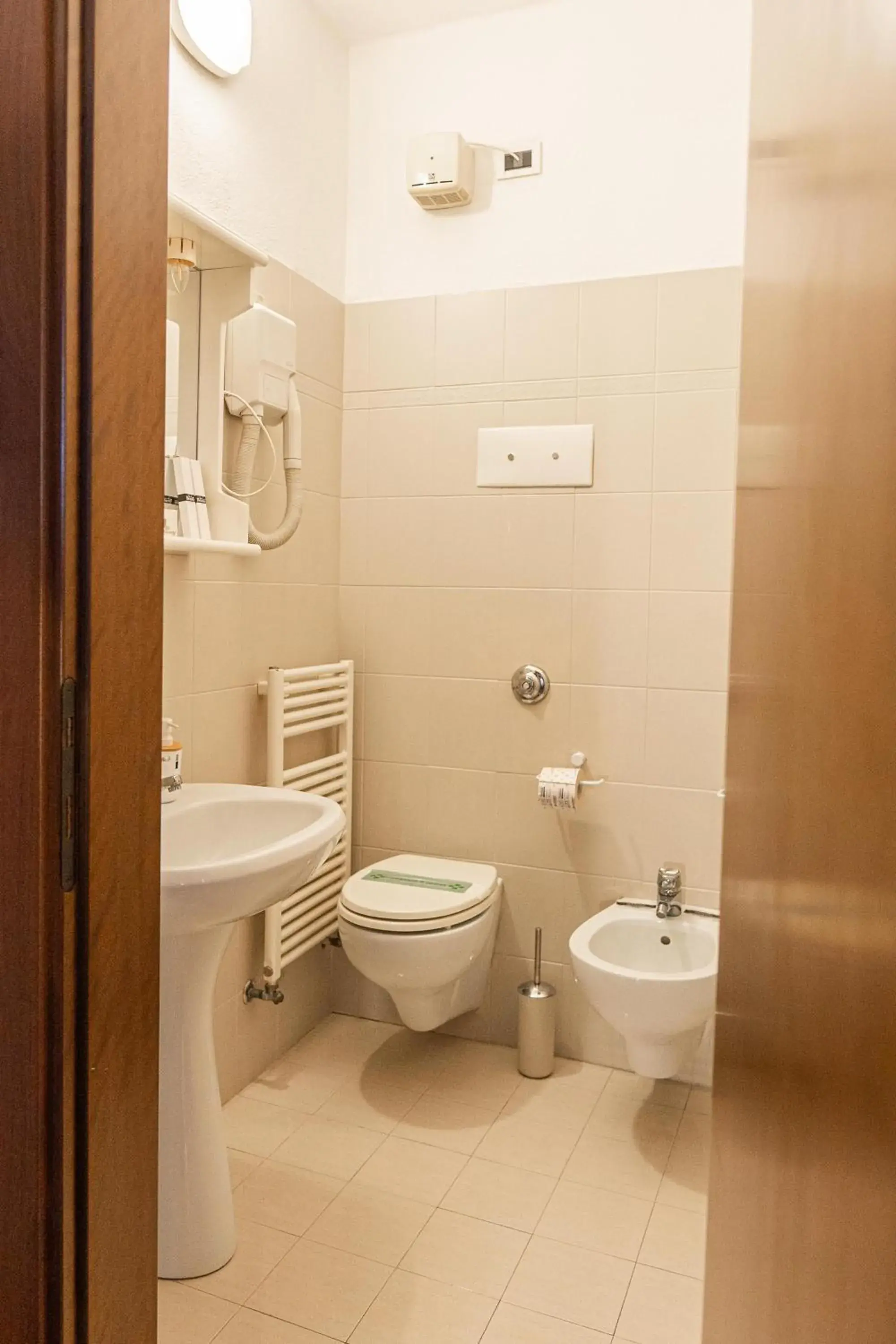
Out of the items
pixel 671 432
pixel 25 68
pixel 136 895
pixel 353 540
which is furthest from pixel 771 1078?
pixel 353 540

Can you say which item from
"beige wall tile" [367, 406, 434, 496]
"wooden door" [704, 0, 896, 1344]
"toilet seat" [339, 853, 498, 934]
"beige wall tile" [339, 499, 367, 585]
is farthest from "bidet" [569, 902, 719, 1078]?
"wooden door" [704, 0, 896, 1344]

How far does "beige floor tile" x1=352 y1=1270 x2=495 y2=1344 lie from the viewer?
4.89ft

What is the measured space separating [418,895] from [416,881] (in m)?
0.11

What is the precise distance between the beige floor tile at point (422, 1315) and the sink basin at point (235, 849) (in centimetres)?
69

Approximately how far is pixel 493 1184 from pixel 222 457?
1634 mm

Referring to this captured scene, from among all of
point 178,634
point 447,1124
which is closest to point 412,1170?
point 447,1124

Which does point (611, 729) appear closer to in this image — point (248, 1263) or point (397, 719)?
point (397, 719)

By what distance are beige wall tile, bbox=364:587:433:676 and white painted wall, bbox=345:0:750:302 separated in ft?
2.63

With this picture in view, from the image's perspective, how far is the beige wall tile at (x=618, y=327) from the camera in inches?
89.5

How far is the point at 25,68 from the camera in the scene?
0.65 m

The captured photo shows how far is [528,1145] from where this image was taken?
2.04 m

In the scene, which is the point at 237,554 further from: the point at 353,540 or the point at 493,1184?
the point at 493,1184

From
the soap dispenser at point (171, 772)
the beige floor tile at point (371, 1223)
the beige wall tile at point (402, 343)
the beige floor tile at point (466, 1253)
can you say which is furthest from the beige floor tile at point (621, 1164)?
the beige wall tile at point (402, 343)

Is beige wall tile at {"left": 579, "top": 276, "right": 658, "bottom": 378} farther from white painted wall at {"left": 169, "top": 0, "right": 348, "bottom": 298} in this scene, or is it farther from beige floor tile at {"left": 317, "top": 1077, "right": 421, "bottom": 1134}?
beige floor tile at {"left": 317, "top": 1077, "right": 421, "bottom": 1134}
